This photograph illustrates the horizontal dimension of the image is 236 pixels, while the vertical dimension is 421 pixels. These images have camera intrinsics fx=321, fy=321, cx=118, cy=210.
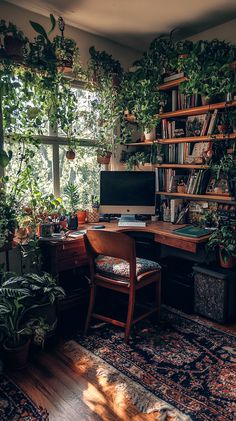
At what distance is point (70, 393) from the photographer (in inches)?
73.3

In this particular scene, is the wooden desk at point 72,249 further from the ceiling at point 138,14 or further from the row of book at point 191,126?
the ceiling at point 138,14

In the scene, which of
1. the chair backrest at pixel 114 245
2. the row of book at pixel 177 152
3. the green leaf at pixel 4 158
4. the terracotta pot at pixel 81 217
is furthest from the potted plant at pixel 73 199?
the row of book at pixel 177 152

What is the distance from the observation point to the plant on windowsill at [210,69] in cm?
265

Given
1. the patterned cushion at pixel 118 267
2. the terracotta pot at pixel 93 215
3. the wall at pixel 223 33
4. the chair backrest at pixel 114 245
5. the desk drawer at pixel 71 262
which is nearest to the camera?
the chair backrest at pixel 114 245

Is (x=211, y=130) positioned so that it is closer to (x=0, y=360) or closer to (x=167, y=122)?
(x=167, y=122)

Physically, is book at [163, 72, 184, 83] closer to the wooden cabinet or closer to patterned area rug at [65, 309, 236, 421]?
the wooden cabinet

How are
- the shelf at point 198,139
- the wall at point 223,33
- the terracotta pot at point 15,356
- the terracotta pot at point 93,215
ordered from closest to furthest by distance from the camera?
the terracotta pot at point 15,356, the shelf at point 198,139, the wall at point 223,33, the terracotta pot at point 93,215

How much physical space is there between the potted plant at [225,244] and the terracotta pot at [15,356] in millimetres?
1623

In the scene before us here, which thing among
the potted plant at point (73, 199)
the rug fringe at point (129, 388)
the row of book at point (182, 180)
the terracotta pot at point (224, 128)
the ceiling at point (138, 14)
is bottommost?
the rug fringe at point (129, 388)

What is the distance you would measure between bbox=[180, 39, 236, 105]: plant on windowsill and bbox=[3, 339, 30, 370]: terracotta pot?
2461mm

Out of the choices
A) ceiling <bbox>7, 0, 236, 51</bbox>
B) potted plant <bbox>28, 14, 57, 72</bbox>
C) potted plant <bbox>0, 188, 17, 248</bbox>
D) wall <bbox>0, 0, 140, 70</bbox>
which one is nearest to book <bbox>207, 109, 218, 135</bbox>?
ceiling <bbox>7, 0, 236, 51</bbox>

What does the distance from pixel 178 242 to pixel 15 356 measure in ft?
4.97

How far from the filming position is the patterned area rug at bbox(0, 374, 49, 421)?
169 centimetres

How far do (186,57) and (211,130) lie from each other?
→ 2.26ft
